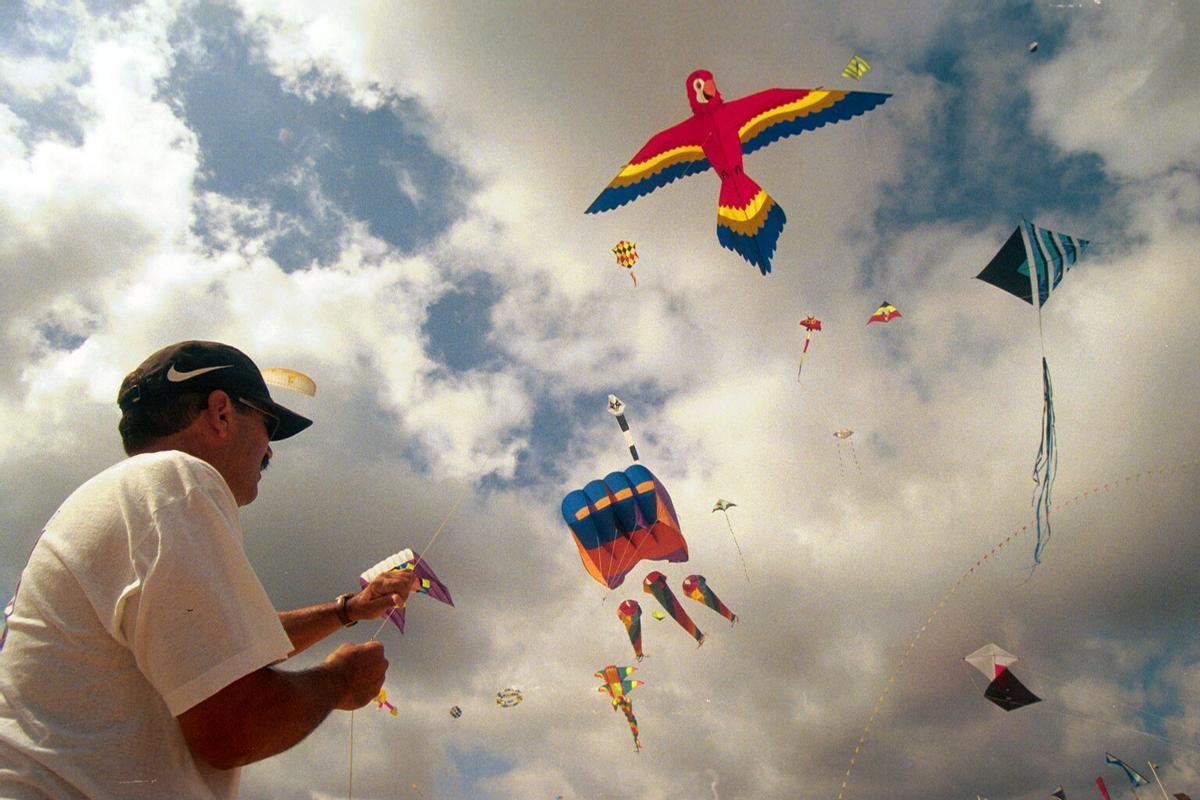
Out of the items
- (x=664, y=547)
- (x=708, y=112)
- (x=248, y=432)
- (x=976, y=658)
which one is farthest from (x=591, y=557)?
(x=248, y=432)

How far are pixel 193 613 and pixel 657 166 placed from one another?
8.05m

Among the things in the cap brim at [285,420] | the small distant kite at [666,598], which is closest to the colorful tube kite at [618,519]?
the small distant kite at [666,598]

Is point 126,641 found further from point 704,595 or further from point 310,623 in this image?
point 704,595

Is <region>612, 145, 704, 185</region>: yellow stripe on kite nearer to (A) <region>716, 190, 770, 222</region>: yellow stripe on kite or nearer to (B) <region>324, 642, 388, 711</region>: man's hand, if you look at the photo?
(A) <region>716, 190, 770, 222</region>: yellow stripe on kite

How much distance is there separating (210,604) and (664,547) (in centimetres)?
1537

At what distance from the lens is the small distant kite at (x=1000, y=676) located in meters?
14.5

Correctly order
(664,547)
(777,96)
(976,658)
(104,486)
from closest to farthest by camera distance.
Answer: (104,486) → (777,96) → (976,658) → (664,547)

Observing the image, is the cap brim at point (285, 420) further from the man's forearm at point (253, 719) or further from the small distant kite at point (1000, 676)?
the small distant kite at point (1000, 676)

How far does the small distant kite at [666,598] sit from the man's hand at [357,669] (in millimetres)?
17122

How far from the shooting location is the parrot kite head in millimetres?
7559

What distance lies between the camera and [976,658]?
14.6 metres

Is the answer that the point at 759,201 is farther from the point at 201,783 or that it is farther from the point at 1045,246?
the point at 201,783

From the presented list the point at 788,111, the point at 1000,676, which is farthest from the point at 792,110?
the point at 1000,676

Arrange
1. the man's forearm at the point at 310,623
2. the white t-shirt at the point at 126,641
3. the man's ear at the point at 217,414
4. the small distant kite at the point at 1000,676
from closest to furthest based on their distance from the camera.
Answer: the white t-shirt at the point at 126,641 → the man's ear at the point at 217,414 → the man's forearm at the point at 310,623 → the small distant kite at the point at 1000,676
